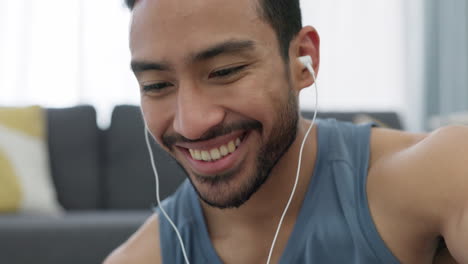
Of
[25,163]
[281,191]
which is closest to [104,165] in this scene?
[25,163]

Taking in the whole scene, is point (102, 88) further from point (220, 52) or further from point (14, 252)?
point (220, 52)

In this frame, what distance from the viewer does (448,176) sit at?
83cm

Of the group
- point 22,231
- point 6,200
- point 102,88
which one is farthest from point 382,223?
point 102,88

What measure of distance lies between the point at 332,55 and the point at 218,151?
2592 mm

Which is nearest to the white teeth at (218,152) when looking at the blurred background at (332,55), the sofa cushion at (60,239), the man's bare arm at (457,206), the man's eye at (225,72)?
the man's eye at (225,72)

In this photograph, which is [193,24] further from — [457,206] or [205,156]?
[457,206]

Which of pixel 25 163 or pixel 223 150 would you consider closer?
pixel 223 150

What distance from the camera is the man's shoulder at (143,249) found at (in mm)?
1104

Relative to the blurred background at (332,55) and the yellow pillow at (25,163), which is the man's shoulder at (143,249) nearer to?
the yellow pillow at (25,163)

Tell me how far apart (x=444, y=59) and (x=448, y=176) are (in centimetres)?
257

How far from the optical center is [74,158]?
227 cm

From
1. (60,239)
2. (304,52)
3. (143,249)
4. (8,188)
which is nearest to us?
(304,52)

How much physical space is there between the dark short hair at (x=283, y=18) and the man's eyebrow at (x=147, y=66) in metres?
0.14

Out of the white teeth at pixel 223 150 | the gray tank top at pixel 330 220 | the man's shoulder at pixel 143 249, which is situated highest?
the white teeth at pixel 223 150
